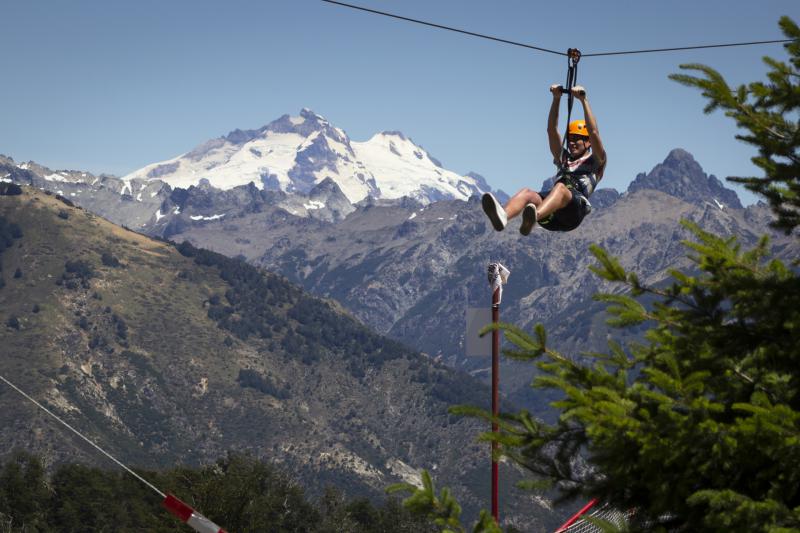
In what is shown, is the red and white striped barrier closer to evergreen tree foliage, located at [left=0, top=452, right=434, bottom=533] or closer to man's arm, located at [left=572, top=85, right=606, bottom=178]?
man's arm, located at [left=572, top=85, right=606, bottom=178]

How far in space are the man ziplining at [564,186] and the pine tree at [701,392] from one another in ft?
12.5

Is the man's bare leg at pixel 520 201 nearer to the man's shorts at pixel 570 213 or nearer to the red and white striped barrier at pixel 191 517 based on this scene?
the man's shorts at pixel 570 213

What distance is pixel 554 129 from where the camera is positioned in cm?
1781

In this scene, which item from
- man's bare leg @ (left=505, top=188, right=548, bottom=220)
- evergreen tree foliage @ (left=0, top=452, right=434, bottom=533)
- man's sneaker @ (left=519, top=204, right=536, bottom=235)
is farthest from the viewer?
evergreen tree foliage @ (left=0, top=452, right=434, bottom=533)

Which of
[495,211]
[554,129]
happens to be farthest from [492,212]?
[554,129]

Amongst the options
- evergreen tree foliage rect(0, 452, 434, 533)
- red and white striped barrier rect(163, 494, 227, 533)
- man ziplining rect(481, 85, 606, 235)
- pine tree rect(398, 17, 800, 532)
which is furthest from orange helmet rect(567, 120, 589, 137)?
evergreen tree foliage rect(0, 452, 434, 533)

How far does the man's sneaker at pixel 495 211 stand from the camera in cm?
1634

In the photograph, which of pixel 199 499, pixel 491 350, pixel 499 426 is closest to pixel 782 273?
pixel 499 426

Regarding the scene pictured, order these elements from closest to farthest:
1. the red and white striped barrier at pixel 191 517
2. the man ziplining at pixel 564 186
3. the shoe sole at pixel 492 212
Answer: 1. the red and white striped barrier at pixel 191 517
2. the man ziplining at pixel 564 186
3. the shoe sole at pixel 492 212

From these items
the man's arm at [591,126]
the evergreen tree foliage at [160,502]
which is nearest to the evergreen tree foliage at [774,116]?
the man's arm at [591,126]

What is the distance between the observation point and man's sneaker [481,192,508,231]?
16.3m

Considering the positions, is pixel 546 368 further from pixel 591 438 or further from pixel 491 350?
pixel 491 350

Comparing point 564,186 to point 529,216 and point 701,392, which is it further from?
point 701,392

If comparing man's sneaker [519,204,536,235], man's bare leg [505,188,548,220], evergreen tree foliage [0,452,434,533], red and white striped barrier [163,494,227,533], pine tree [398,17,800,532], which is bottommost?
evergreen tree foliage [0,452,434,533]
